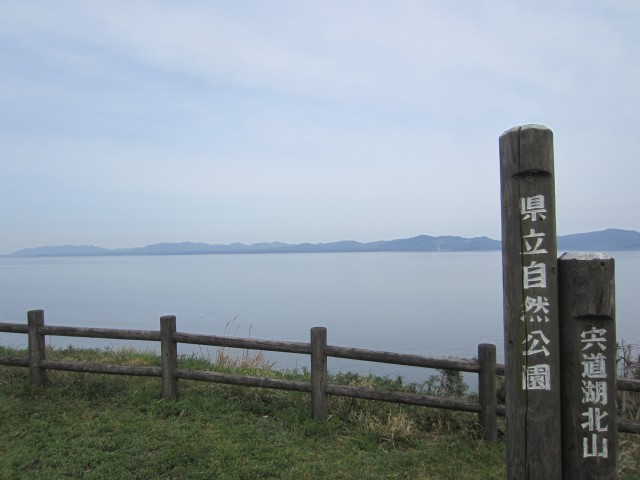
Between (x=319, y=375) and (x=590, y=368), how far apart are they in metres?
3.14

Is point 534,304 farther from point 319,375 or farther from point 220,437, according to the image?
point 220,437

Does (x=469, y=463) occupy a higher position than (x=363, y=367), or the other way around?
(x=469, y=463)

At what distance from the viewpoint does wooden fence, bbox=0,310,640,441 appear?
492 cm

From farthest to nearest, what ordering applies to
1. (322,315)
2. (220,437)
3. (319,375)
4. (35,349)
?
(322,315)
(35,349)
(319,375)
(220,437)

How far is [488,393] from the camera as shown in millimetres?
4906

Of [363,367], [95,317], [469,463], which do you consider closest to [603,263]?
[469,463]

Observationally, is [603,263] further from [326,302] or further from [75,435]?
[326,302]

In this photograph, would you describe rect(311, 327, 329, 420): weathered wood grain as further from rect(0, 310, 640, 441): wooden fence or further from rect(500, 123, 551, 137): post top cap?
rect(500, 123, 551, 137): post top cap

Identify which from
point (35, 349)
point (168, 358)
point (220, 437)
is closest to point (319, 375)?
point (220, 437)

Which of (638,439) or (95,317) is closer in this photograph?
(638,439)

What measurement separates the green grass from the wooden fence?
0.26 meters

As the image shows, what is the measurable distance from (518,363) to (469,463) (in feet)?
7.36

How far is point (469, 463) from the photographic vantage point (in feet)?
14.7

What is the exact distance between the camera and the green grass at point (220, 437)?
4.25 m
